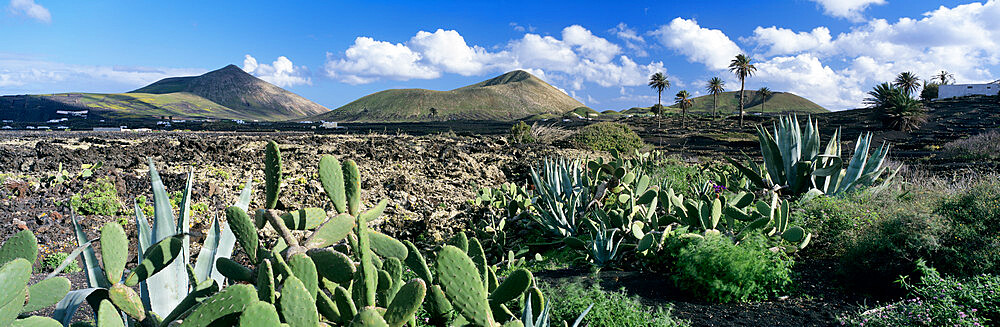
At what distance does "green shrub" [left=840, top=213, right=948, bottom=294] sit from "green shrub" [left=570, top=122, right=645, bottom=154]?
11565 mm

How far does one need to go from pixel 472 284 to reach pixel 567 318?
213cm

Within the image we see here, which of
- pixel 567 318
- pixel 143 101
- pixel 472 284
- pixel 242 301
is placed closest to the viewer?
pixel 242 301

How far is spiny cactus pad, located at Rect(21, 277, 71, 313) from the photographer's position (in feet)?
4.15

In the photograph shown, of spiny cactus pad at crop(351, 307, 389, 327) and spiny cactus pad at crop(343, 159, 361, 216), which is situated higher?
spiny cactus pad at crop(343, 159, 361, 216)

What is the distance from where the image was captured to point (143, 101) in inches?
5007

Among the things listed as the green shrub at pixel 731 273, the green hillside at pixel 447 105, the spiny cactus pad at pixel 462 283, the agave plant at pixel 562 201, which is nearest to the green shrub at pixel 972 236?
the green shrub at pixel 731 273

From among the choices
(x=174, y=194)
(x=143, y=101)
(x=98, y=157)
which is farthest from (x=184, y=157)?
(x=143, y=101)

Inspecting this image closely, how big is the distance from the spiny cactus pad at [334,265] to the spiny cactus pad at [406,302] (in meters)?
0.32

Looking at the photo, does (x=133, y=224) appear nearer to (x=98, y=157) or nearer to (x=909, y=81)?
(x=98, y=157)

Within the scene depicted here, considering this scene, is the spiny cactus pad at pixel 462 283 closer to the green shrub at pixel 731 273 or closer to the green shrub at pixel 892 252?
the green shrub at pixel 731 273

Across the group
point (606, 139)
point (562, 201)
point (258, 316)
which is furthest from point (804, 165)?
point (606, 139)

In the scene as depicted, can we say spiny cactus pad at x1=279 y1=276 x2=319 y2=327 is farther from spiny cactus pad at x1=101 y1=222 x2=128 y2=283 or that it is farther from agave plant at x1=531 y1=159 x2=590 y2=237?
agave plant at x1=531 y1=159 x2=590 y2=237

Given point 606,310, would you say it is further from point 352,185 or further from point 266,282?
point 266,282

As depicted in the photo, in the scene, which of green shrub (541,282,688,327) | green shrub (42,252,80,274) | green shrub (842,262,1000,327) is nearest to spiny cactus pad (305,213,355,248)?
green shrub (541,282,688,327)
